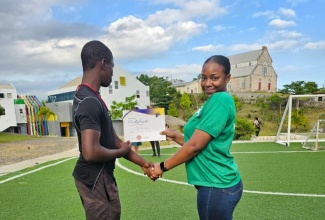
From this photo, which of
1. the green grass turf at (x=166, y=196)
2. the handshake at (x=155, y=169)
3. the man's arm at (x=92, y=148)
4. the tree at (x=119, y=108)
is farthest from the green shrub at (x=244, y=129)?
the tree at (x=119, y=108)

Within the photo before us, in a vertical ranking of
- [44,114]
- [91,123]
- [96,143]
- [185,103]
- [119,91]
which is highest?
[119,91]

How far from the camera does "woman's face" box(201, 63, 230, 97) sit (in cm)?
186

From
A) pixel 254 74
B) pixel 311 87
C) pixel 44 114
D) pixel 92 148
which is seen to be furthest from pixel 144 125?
pixel 254 74

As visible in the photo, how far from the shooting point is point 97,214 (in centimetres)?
196

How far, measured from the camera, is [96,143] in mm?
1792

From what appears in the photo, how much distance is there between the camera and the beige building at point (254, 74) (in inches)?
2119

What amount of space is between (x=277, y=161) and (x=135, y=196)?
224 inches

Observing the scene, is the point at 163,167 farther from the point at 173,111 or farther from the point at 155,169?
the point at 173,111

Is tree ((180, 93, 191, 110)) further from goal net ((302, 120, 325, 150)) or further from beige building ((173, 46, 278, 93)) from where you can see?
goal net ((302, 120, 325, 150))

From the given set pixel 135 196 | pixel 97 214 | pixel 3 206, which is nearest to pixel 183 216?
pixel 135 196

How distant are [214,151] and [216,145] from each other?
0.15ft

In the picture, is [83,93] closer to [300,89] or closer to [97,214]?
[97,214]

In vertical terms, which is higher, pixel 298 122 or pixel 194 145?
pixel 194 145

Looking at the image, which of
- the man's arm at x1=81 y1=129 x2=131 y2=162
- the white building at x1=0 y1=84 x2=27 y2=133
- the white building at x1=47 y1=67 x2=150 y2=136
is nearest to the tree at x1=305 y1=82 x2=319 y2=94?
the white building at x1=47 y1=67 x2=150 y2=136
